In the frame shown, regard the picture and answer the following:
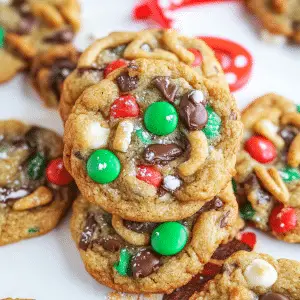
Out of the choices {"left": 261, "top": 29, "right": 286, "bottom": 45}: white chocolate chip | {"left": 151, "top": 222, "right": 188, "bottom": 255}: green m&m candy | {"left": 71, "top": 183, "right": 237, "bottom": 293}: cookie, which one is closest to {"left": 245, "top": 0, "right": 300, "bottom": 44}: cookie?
{"left": 261, "top": 29, "right": 286, "bottom": 45}: white chocolate chip

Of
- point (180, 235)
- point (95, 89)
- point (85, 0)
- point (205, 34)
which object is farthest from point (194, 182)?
point (85, 0)

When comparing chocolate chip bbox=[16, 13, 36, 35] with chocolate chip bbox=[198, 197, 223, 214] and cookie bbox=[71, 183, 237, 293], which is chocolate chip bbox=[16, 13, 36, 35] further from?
chocolate chip bbox=[198, 197, 223, 214]

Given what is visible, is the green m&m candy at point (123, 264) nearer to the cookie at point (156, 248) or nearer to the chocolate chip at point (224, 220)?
the cookie at point (156, 248)

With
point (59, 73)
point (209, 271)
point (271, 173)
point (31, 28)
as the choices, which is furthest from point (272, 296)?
point (31, 28)

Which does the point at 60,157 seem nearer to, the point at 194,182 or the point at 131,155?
the point at 131,155

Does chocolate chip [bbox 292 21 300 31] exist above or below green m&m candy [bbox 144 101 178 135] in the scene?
below

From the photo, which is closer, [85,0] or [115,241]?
[115,241]

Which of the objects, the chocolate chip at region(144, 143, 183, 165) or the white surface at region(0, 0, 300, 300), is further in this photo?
the white surface at region(0, 0, 300, 300)
